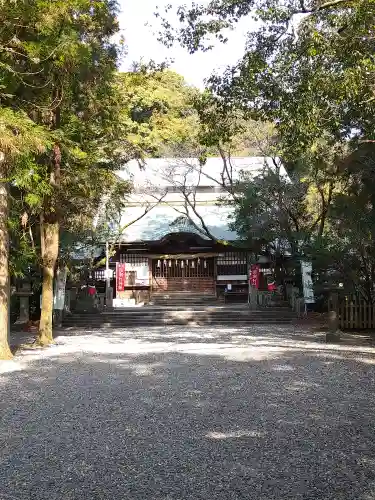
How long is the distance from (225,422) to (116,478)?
5.62 ft

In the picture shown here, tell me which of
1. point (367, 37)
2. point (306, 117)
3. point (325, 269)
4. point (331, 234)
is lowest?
point (325, 269)

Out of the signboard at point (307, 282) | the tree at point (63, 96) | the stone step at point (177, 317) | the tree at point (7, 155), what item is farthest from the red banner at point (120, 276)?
the tree at point (7, 155)

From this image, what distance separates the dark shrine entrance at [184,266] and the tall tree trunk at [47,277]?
12.2 m

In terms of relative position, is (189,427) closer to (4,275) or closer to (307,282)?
(4,275)

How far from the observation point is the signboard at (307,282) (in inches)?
781

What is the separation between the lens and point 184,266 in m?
25.4

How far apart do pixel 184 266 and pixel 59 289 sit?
8231mm

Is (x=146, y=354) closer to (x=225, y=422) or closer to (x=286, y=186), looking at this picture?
(x=225, y=422)

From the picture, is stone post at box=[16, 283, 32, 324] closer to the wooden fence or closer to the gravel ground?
the gravel ground

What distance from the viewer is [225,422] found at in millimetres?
4895

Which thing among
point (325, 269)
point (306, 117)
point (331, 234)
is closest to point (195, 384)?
point (306, 117)

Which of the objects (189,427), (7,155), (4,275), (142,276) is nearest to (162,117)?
(142,276)

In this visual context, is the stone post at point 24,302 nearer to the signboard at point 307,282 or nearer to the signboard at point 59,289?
the signboard at point 59,289

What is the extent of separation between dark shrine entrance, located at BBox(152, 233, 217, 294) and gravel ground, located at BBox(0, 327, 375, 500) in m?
15.3
